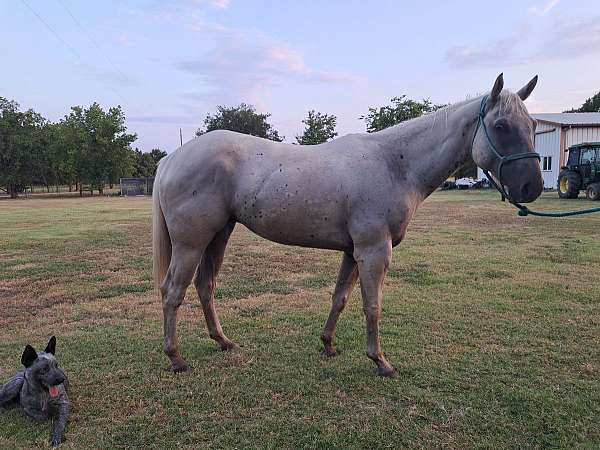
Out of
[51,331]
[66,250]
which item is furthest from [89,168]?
[51,331]

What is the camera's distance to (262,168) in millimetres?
3254

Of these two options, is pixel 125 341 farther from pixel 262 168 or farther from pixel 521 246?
pixel 521 246

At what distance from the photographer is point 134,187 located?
40.5 meters

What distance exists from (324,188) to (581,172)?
862 inches

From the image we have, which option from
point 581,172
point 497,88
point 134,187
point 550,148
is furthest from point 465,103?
point 134,187

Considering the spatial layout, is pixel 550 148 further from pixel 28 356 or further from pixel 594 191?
pixel 28 356

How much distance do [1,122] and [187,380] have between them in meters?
46.5

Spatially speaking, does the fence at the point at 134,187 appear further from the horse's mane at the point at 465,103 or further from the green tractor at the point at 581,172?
the horse's mane at the point at 465,103

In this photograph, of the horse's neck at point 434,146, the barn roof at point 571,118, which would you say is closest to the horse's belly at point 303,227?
the horse's neck at point 434,146

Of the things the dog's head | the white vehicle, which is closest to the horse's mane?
the dog's head

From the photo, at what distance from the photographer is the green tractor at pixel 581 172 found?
1969 centimetres

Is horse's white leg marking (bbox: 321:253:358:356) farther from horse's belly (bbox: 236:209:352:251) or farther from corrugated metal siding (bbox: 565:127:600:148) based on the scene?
corrugated metal siding (bbox: 565:127:600:148)

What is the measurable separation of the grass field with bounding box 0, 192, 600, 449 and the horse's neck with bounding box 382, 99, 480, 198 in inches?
60.8

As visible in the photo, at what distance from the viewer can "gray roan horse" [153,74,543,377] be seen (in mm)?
3088
